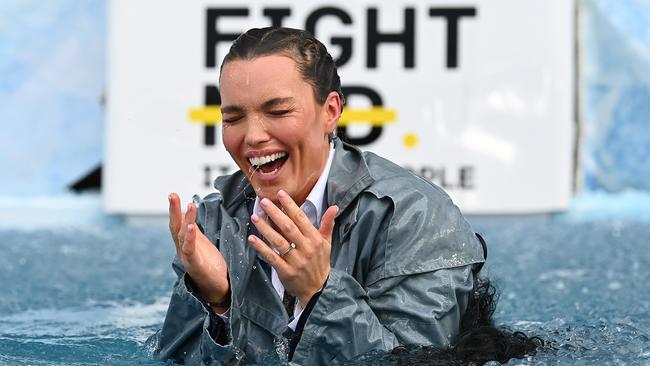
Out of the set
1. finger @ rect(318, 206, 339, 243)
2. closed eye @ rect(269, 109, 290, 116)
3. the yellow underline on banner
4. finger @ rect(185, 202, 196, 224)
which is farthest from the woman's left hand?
the yellow underline on banner

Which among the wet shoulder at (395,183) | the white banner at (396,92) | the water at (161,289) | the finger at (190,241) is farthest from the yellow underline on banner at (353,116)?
the finger at (190,241)

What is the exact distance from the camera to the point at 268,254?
1979mm

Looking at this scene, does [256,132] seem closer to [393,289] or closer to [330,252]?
[330,252]

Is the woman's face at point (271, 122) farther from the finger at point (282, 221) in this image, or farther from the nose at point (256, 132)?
the finger at point (282, 221)

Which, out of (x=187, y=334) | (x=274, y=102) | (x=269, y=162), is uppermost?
(x=274, y=102)

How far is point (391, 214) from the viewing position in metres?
2.22

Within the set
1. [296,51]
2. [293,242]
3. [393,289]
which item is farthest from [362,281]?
[296,51]

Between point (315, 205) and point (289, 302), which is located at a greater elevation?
point (315, 205)

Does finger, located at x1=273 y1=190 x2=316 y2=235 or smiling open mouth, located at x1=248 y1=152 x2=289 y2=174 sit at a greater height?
smiling open mouth, located at x1=248 y1=152 x2=289 y2=174

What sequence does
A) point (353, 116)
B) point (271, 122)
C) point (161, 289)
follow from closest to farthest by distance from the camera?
point (271, 122), point (161, 289), point (353, 116)

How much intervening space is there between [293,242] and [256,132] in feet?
0.88

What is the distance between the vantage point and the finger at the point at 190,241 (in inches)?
81.3

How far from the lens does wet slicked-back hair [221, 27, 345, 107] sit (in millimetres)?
2205

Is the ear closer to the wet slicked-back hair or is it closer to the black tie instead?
the wet slicked-back hair
